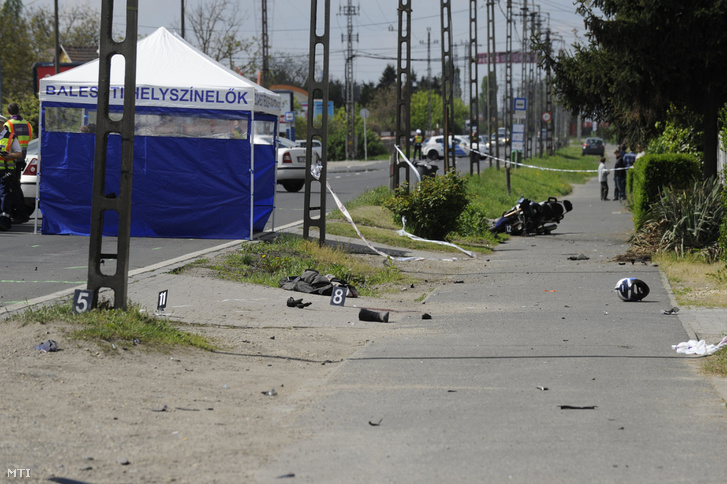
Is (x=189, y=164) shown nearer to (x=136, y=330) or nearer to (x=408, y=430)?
(x=136, y=330)

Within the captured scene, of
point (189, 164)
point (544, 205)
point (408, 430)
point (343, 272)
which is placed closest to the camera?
point (408, 430)

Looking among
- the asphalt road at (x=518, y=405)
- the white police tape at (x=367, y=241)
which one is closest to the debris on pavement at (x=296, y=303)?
the asphalt road at (x=518, y=405)

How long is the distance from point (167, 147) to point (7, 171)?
332 cm

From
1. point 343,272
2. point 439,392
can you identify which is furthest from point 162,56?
point 439,392

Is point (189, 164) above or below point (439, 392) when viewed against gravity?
above

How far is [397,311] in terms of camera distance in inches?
435

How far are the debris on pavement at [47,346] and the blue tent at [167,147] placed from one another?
8928 mm

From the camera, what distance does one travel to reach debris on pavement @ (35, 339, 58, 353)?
713cm

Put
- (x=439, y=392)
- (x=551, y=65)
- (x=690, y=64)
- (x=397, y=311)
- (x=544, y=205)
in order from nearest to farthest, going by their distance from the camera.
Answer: (x=439, y=392), (x=397, y=311), (x=690, y=64), (x=551, y=65), (x=544, y=205)

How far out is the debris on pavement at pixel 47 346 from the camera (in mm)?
7126

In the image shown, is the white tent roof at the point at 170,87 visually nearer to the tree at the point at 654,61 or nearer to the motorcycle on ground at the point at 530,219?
the tree at the point at 654,61

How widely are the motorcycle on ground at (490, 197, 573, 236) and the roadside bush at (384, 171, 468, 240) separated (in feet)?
8.14

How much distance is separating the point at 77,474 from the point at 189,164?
12.0 metres

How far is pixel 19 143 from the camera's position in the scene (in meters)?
17.8
